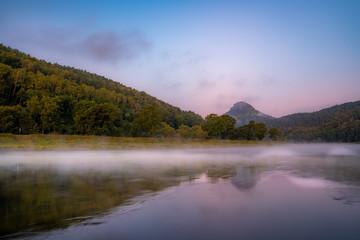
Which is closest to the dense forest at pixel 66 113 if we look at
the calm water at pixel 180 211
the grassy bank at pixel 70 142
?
the grassy bank at pixel 70 142

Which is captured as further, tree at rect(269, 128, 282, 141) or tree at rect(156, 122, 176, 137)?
tree at rect(269, 128, 282, 141)

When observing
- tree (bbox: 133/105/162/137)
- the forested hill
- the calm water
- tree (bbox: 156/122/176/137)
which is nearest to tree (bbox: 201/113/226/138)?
tree (bbox: 156/122/176/137)

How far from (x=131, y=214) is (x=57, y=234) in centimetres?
220

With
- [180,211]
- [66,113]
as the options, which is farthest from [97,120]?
[180,211]

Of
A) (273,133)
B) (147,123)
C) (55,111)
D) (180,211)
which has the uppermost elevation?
(55,111)

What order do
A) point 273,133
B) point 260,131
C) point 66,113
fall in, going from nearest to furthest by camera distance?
point 66,113 < point 260,131 < point 273,133

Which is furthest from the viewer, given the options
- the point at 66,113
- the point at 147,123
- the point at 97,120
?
the point at 66,113

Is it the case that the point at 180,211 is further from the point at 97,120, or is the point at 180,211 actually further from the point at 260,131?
the point at 260,131

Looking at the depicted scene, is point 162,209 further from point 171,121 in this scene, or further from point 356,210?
point 171,121

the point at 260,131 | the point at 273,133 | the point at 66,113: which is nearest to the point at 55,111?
the point at 66,113

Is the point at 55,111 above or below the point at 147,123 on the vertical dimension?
above

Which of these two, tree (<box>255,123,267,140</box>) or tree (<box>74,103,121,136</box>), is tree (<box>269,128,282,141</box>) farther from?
tree (<box>74,103,121,136</box>)

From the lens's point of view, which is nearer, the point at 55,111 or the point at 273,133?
the point at 55,111

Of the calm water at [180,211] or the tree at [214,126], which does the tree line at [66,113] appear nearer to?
the tree at [214,126]
